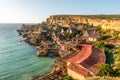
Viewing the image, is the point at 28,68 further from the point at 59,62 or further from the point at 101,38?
the point at 101,38

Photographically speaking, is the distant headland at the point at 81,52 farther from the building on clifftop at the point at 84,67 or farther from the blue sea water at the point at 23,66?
the blue sea water at the point at 23,66

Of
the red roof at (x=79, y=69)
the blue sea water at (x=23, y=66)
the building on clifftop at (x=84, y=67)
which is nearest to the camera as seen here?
the building on clifftop at (x=84, y=67)

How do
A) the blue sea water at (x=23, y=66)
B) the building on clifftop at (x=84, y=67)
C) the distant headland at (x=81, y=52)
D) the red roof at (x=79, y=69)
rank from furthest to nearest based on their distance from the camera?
the blue sea water at (x=23, y=66) → the distant headland at (x=81, y=52) → the red roof at (x=79, y=69) → the building on clifftop at (x=84, y=67)

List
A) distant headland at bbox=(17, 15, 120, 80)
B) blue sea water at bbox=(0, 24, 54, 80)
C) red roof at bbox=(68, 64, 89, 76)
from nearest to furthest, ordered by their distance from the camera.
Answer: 1. red roof at bbox=(68, 64, 89, 76)
2. distant headland at bbox=(17, 15, 120, 80)
3. blue sea water at bbox=(0, 24, 54, 80)

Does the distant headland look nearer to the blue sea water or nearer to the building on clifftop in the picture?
the building on clifftop

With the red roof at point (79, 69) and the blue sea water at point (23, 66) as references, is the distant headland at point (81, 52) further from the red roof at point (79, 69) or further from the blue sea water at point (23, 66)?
the blue sea water at point (23, 66)

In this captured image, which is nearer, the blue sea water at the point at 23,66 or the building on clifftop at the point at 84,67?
the building on clifftop at the point at 84,67

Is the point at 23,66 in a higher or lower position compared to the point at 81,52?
lower

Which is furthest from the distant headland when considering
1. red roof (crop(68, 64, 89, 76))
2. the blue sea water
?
the blue sea water

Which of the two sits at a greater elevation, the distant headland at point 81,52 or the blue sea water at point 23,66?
the distant headland at point 81,52

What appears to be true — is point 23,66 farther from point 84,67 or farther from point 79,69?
point 84,67

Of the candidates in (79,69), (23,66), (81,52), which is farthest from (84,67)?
(23,66)

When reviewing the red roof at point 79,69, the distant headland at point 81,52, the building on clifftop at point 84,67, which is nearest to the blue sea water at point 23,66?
the distant headland at point 81,52
